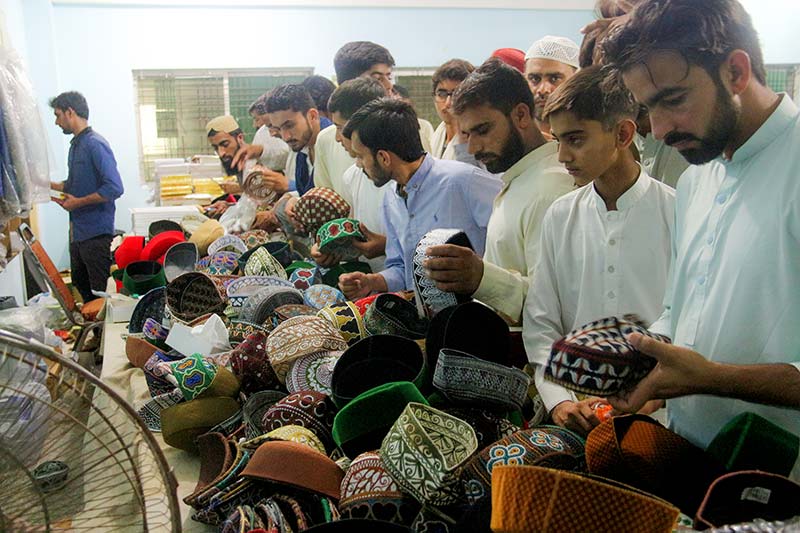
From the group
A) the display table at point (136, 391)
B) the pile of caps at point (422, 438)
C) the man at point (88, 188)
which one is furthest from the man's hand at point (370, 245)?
the man at point (88, 188)

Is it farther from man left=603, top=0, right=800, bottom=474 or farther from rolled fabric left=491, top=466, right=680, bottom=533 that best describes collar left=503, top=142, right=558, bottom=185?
rolled fabric left=491, top=466, right=680, bottom=533

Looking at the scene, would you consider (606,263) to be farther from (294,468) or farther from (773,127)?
(294,468)

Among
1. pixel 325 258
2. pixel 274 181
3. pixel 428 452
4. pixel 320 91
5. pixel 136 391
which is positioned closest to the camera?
pixel 428 452

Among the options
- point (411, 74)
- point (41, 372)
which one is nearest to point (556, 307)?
point (41, 372)

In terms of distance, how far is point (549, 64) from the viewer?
2.72 m

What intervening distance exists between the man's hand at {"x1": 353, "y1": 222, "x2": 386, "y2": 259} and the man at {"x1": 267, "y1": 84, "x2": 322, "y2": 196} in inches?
47.0

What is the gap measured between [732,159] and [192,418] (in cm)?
106

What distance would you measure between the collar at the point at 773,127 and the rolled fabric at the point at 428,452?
544 mm

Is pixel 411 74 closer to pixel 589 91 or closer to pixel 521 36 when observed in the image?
pixel 521 36

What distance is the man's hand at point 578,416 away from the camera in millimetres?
1217

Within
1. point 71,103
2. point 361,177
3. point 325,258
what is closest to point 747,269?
point 325,258

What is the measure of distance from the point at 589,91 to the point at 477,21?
7391 mm

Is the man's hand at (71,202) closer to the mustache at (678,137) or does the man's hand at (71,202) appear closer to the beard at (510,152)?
the beard at (510,152)

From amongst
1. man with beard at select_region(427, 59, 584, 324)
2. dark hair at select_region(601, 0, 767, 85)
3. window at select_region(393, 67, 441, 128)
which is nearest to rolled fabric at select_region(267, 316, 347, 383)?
man with beard at select_region(427, 59, 584, 324)
